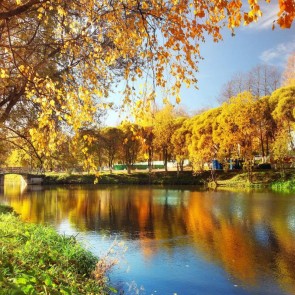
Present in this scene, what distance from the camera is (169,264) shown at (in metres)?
12.9

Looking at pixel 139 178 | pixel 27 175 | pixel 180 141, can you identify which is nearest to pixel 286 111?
pixel 180 141

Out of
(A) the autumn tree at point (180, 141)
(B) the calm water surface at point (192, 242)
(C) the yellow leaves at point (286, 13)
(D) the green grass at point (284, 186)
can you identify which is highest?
(A) the autumn tree at point (180, 141)

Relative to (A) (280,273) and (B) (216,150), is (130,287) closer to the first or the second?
(A) (280,273)

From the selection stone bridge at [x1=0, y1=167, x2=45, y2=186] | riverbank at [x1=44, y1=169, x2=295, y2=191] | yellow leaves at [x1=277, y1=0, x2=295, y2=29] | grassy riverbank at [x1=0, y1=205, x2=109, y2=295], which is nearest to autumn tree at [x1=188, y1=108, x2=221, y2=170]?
riverbank at [x1=44, y1=169, x2=295, y2=191]

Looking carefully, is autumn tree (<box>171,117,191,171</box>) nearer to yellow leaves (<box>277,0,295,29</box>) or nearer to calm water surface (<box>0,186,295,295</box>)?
calm water surface (<box>0,186,295,295</box>)

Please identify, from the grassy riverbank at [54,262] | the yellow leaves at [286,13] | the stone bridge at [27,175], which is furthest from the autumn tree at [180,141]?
the yellow leaves at [286,13]

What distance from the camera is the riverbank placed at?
4306 cm

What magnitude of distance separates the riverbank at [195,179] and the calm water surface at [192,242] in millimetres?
14485

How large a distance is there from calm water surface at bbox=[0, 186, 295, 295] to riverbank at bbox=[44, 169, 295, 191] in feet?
47.5

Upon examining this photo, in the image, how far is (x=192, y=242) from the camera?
16.0m

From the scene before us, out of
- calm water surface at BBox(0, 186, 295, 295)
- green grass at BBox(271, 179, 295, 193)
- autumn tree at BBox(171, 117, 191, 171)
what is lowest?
calm water surface at BBox(0, 186, 295, 295)

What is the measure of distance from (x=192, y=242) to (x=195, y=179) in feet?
120

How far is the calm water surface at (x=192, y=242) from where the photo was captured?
36.4 ft

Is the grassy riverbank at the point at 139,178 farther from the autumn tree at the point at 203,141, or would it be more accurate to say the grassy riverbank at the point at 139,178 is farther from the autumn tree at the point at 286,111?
the autumn tree at the point at 286,111
